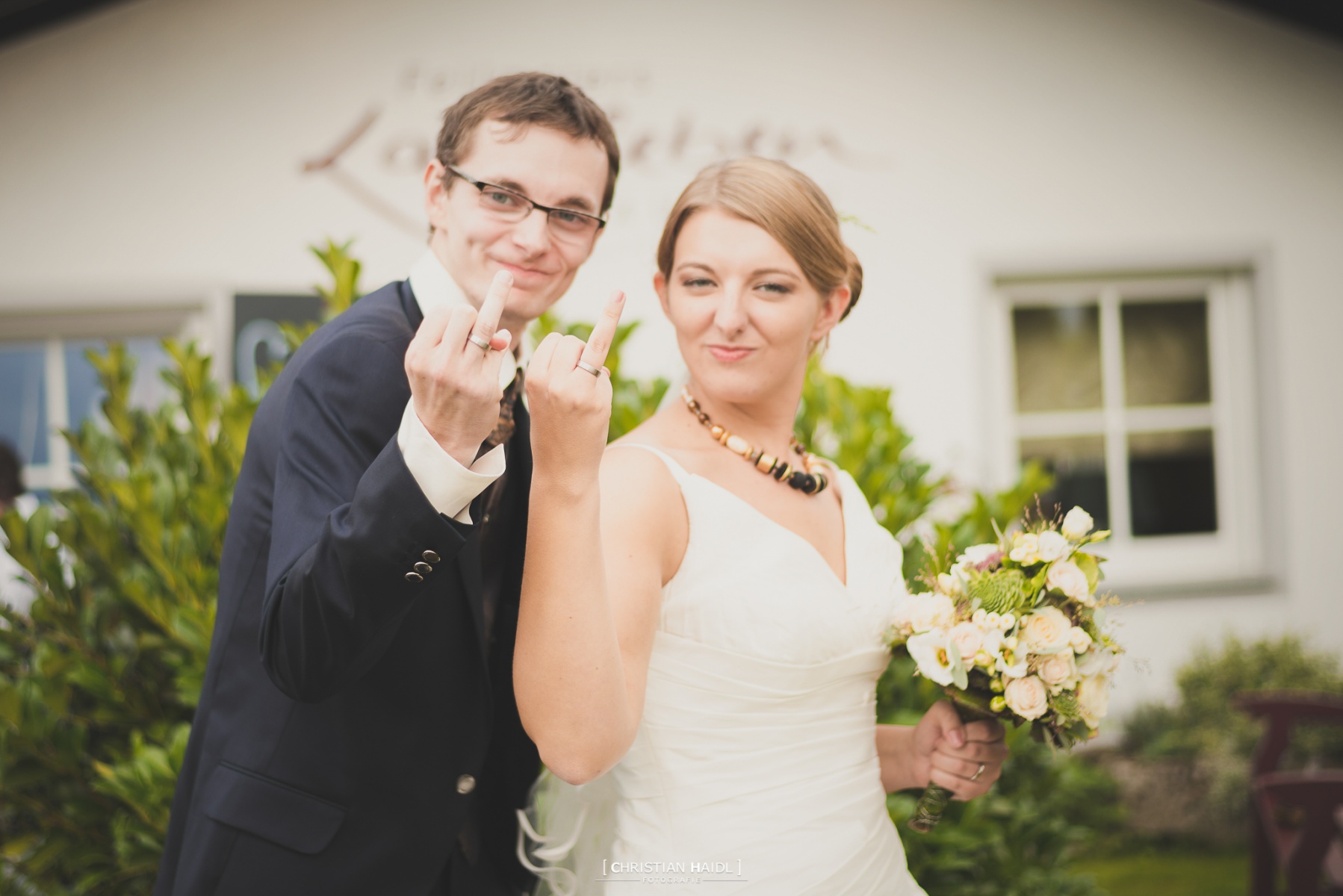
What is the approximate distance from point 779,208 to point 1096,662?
1.01m

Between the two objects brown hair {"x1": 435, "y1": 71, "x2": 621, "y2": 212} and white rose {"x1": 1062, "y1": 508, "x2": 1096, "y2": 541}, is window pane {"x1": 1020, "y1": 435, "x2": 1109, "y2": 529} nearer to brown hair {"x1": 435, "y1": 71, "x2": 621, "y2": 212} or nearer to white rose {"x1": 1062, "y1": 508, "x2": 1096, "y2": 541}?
white rose {"x1": 1062, "y1": 508, "x2": 1096, "y2": 541}

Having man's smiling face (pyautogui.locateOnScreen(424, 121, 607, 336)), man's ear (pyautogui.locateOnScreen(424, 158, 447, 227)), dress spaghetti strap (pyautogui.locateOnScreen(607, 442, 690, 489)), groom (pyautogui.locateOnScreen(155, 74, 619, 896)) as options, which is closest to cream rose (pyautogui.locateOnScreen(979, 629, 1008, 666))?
dress spaghetti strap (pyautogui.locateOnScreen(607, 442, 690, 489))

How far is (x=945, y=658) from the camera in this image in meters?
1.53

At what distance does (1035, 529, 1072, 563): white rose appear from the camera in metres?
1.58

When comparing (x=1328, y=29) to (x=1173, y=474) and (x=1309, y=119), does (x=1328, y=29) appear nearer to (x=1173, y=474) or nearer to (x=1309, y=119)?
(x=1309, y=119)

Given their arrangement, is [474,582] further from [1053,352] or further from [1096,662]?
[1053,352]

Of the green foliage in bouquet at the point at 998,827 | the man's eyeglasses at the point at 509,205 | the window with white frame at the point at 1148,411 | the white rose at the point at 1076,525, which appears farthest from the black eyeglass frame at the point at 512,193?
the window with white frame at the point at 1148,411

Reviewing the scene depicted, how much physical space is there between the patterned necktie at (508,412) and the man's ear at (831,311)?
0.60 meters

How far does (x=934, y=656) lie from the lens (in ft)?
5.03

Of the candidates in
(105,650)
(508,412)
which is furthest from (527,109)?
(105,650)

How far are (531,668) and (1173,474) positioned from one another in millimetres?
5373

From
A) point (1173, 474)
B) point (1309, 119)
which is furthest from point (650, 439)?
point (1309, 119)

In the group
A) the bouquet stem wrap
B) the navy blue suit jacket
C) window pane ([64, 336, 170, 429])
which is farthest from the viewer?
window pane ([64, 336, 170, 429])

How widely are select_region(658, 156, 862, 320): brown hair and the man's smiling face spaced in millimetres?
199
